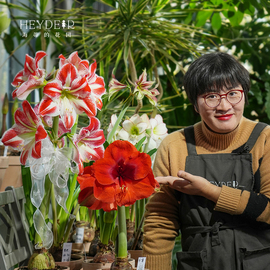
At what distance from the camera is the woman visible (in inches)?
41.9

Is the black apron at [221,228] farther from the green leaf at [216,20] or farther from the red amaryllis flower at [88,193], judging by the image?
the green leaf at [216,20]

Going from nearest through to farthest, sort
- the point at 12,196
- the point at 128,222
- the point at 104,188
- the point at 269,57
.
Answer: the point at 104,188 → the point at 12,196 → the point at 128,222 → the point at 269,57

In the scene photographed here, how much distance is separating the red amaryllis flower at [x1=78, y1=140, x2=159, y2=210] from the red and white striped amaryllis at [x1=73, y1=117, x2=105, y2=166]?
0.12 meters

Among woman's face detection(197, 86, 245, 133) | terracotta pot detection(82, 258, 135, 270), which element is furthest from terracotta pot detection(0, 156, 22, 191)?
woman's face detection(197, 86, 245, 133)

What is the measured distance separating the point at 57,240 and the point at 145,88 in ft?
2.04

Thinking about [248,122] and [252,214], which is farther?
[248,122]

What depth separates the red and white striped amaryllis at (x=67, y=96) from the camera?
872mm

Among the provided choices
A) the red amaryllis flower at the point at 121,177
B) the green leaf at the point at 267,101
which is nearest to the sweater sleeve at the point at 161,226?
the red amaryllis flower at the point at 121,177

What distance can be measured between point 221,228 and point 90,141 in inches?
19.0

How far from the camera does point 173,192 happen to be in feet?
Result: 3.92

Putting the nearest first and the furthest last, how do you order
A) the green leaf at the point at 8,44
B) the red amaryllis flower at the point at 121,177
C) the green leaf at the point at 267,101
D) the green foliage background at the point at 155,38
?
the red amaryllis flower at the point at 121,177
the green foliage background at the point at 155,38
the green leaf at the point at 8,44
the green leaf at the point at 267,101

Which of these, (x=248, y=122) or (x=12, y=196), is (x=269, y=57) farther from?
(x=12, y=196)

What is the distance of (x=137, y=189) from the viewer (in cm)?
87

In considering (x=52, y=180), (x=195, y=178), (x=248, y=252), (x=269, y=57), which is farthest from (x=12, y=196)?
(x=269, y=57)
